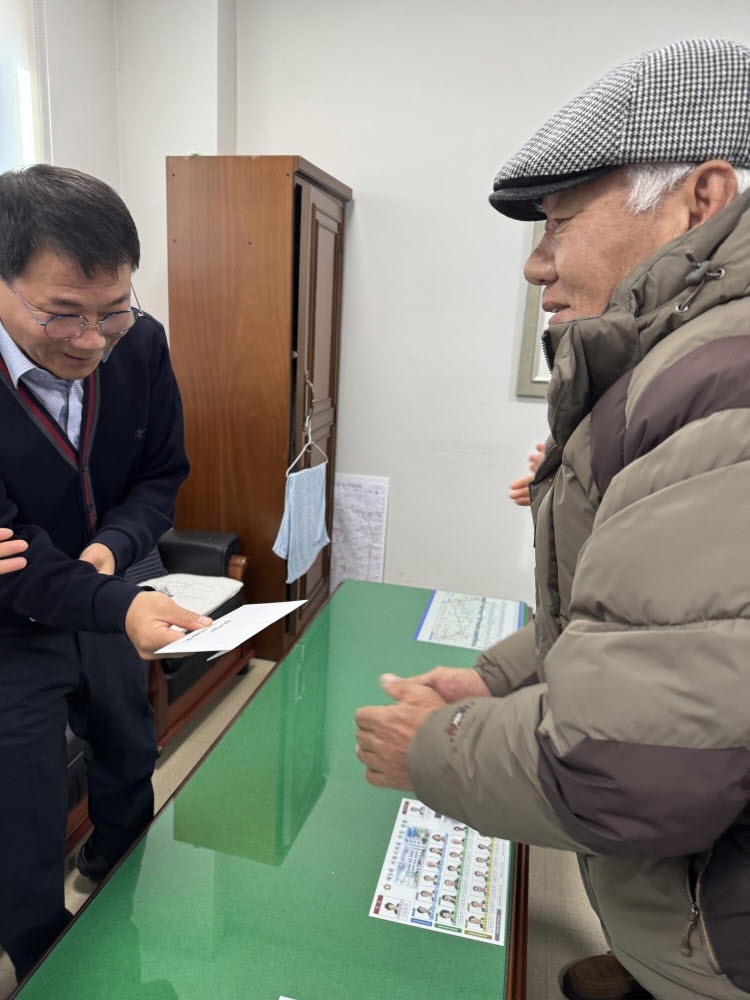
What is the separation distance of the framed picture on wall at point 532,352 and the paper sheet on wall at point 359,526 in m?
0.81

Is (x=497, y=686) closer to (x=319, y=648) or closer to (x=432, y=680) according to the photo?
(x=432, y=680)

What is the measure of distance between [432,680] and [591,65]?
270 centimetres

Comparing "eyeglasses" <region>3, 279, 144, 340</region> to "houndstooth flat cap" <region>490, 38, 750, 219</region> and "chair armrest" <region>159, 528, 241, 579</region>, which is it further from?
"chair armrest" <region>159, 528, 241, 579</region>

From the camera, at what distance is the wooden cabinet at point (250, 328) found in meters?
2.58

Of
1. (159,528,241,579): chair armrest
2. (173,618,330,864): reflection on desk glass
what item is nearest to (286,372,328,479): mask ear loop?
(159,528,241,579): chair armrest

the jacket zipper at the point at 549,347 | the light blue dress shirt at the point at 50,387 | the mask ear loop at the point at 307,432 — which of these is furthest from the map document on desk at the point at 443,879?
the mask ear loop at the point at 307,432

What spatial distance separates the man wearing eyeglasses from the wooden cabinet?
1.17 metres

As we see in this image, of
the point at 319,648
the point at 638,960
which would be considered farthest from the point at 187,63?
the point at 638,960

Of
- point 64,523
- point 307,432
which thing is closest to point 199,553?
point 307,432

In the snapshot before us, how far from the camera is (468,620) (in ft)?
6.77

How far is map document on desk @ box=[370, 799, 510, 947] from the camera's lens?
1.03 m

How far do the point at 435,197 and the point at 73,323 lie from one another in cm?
227

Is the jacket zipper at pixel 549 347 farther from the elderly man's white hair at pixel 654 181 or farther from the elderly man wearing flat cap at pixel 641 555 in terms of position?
the elderly man's white hair at pixel 654 181

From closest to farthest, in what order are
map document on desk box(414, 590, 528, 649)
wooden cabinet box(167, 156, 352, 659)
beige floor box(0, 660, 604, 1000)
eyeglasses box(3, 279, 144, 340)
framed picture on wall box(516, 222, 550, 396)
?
1. eyeglasses box(3, 279, 144, 340)
2. beige floor box(0, 660, 604, 1000)
3. map document on desk box(414, 590, 528, 649)
4. wooden cabinet box(167, 156, 352, 659)
5. framed picture on wall box(516, 222, 550, 396)
